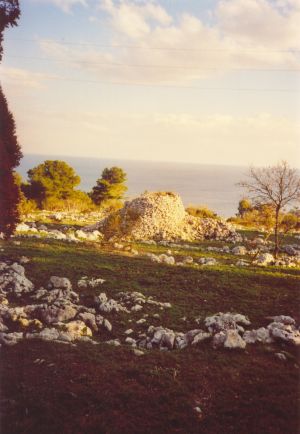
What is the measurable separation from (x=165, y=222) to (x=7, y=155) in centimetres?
2016

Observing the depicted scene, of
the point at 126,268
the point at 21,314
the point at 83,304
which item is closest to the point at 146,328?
the point at 83,304

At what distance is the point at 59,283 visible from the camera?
617 inches

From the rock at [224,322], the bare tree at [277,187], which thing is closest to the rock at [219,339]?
the rock at [224,322]

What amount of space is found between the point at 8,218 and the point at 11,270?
102 inches

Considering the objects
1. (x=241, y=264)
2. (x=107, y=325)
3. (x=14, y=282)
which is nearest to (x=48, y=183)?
(x=241, y=264)

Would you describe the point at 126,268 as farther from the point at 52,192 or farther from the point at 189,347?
the point at 52,192

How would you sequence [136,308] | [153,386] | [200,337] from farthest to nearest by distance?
1. [136,308]
2. [200,337]
3. [153,386]

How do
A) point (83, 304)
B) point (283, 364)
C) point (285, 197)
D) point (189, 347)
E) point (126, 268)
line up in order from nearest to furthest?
point (283, 364) < point (189, 347) < point (83, 304) < point (126, 268) < point (285, 197)

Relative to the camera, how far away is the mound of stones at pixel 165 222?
3222 cm

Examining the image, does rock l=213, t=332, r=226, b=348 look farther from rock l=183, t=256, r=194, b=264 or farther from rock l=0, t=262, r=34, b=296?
rock l=183, t=256, r=194, b=264

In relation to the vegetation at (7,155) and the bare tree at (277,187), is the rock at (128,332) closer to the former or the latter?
the vegetation at (7,155)

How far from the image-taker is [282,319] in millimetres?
13320

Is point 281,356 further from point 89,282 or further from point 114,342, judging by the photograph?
point 89,282

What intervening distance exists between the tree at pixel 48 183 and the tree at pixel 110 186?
5.63 metres
